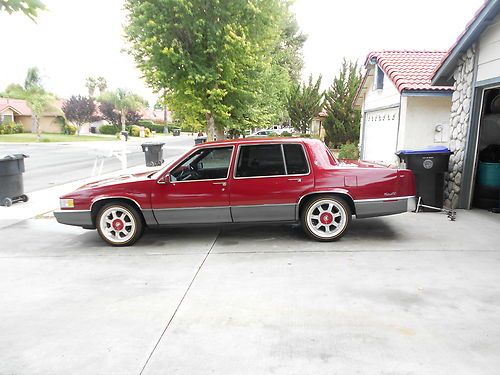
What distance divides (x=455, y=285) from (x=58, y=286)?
4446 mm

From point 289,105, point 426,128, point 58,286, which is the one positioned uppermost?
point 289,105

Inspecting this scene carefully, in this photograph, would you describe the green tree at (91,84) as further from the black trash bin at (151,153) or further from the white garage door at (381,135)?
the white garage door at (381,135)

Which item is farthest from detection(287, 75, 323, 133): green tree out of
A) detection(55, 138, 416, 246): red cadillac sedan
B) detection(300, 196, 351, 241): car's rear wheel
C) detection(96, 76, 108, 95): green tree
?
detection(96, 76, 108, 95): green tree

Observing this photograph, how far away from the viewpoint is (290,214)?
5789mm

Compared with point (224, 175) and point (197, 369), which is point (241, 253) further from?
point (197, 369)

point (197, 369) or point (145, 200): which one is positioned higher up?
point (145, 200)

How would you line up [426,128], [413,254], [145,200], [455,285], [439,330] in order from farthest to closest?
[426,128]
[145,200]
[413,254]
[455,285]
[439,330]

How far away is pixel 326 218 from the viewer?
19.0ft

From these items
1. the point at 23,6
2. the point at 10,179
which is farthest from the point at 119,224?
Answer: the point at 10,179

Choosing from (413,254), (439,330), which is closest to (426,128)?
(413,254)

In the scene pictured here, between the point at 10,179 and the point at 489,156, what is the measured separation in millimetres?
10834

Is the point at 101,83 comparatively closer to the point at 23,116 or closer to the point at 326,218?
the point at 23,116

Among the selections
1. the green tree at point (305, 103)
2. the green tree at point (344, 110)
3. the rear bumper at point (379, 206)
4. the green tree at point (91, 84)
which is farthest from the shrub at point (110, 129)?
the rear bumper at point (379, 206)

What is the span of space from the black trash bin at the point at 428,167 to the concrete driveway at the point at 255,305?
1.58m
